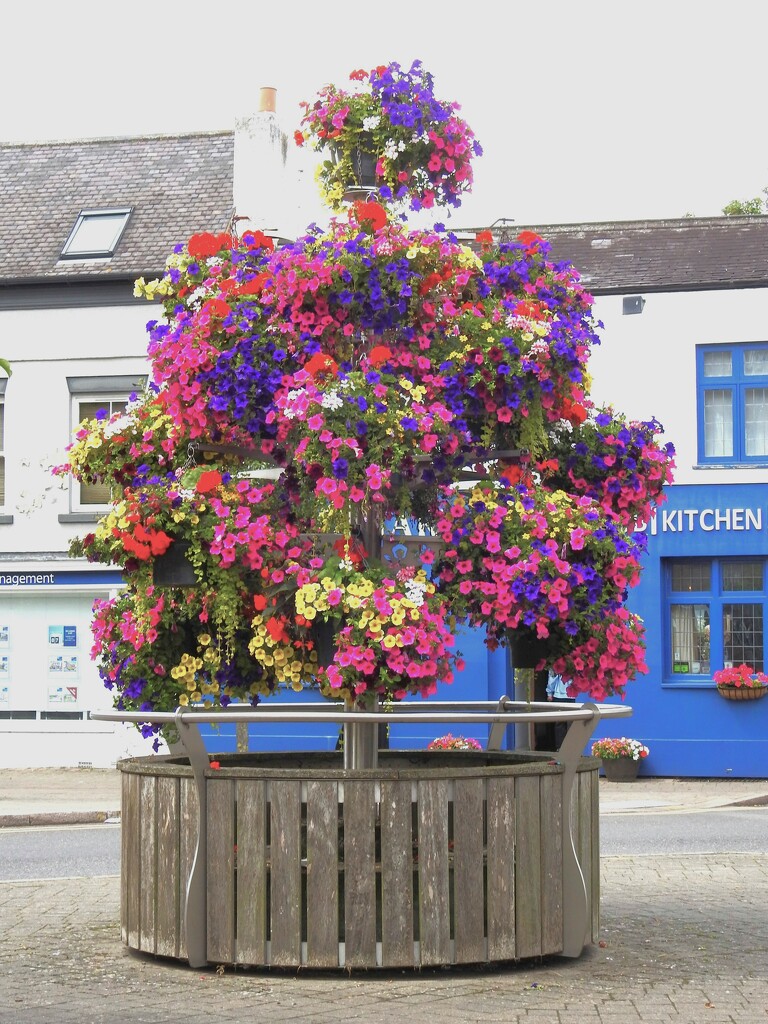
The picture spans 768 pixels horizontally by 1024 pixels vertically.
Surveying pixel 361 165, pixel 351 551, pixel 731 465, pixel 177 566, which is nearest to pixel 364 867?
pixel 351 551

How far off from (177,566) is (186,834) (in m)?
1.27

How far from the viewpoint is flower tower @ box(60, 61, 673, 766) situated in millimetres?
7383

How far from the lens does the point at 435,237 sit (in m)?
7.86

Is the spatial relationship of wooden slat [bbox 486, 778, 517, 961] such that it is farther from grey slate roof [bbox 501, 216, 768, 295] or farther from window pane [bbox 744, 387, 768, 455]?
grey slate roof [bbox 501, 216, 768, 295]

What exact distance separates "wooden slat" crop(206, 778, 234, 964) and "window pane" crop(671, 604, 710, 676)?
15.8m

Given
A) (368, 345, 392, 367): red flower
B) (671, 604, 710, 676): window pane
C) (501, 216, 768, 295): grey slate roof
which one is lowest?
(671, 604, 710, 676): window pane

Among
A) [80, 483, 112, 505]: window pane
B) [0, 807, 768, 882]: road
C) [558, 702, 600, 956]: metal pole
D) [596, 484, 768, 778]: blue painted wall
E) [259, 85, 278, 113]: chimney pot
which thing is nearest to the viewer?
[558, 702, 600, 956]: metal pole

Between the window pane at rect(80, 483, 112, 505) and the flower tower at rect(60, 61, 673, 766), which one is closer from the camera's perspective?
the flower tower at rect(60, 61, 673, 766)

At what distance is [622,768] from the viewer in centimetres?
2177

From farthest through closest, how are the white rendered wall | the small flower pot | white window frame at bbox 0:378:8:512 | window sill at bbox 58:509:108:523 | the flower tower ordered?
white window frame at bbox 0:378:8:512, window sill at bbox 58:509:108:523, the white rendered wall, the small flower pot, the flower tower

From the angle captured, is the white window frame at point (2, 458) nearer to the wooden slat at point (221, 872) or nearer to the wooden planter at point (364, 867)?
the wooden planter at point (364, 867)

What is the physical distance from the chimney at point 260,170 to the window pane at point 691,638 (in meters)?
8.23

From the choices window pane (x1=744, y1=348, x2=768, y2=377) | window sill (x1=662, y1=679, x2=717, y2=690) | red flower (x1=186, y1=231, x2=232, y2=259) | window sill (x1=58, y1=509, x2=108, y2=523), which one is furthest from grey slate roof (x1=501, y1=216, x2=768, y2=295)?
red flower (x1=186, y1=231, x2=232, y2=259)

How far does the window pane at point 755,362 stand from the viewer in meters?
22.4
